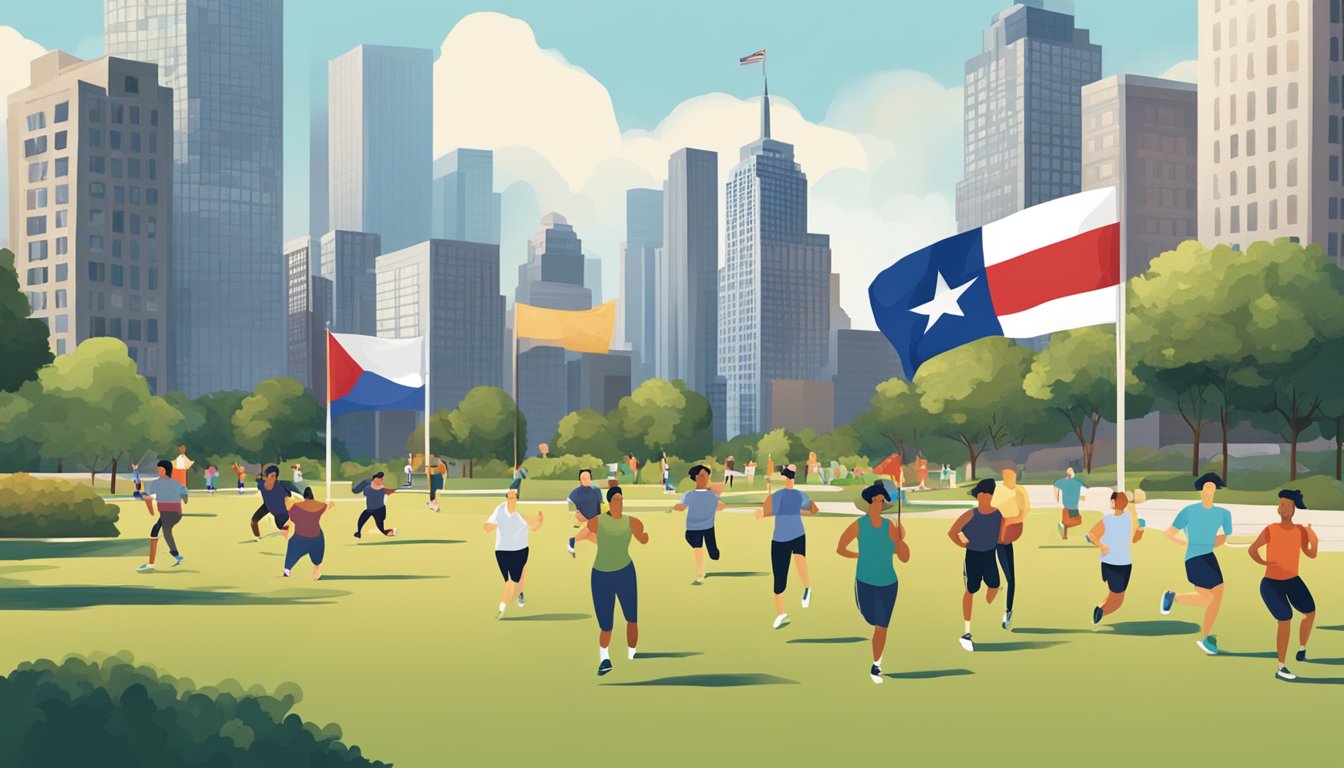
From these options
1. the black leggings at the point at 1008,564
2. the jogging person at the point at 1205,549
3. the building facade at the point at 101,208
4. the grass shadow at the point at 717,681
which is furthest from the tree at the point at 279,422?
the grass shadow at the point at 717,681

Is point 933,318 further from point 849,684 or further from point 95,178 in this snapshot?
point 95,178

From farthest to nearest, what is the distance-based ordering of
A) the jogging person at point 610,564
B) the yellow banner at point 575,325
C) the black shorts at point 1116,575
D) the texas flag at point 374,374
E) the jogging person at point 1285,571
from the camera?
the yellow banner at point 575,325, the texas flag at point 374,374, the black shorts at point 1116,575, the jogging person at point 610,564, the jogging person at point 1285,571

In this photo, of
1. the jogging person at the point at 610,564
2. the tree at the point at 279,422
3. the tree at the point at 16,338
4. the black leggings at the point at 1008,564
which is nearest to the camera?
the jogging person at the point at 610,564

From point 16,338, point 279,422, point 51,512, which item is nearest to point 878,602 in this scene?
point 51,512

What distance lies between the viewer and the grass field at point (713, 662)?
404 inches

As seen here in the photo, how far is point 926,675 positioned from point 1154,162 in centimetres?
17614

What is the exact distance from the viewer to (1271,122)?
140 meters

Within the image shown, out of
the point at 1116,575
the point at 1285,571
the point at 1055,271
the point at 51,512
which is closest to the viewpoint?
the point at 1285,571

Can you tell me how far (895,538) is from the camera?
12656 millimetres

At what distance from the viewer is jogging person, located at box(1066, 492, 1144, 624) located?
16094mm

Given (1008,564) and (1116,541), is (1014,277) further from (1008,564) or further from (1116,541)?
(1116,541)

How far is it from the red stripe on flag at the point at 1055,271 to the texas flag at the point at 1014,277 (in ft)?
0.04

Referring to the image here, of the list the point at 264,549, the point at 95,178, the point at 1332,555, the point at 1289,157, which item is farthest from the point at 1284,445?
the point at 95,178

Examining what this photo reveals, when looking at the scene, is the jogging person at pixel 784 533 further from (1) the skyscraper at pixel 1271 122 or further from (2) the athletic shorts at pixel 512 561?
(1) the skyscraper at pixel 1271 122
